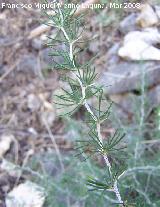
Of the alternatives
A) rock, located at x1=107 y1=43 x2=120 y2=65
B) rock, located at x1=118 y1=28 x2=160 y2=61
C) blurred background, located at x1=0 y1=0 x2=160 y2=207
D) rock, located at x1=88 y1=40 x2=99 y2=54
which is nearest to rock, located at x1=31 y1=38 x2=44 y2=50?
blurred background, located at x1=0 y1=0 x2=160 y2=207

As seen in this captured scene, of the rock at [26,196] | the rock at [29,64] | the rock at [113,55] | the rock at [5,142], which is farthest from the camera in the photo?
the rock at [29,64]

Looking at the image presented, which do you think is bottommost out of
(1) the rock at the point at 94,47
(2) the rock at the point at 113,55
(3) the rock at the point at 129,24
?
(2) the rock at the point at 113,55

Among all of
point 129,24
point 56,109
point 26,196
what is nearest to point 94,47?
point 129,24

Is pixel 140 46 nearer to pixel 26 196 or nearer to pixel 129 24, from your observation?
pixel 129 24

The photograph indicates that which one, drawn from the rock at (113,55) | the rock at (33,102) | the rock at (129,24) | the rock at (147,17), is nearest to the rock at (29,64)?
the rock at (33,102)

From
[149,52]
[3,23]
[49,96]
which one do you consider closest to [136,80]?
[149,52]

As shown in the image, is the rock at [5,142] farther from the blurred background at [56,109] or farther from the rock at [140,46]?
the rock at [140,46]

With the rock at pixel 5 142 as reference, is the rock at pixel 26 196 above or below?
below
